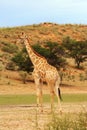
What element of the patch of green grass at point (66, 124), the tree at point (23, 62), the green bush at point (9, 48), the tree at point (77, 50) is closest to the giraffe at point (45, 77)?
the patch of green grass at point (66, 124)

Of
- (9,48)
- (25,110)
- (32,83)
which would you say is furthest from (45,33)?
(25,110)

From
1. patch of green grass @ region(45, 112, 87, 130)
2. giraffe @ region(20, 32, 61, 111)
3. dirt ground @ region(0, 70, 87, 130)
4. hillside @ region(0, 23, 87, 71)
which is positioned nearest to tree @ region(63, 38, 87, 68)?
dirt ground @ region(0, 70, 87, 130)

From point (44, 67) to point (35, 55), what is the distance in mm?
1164

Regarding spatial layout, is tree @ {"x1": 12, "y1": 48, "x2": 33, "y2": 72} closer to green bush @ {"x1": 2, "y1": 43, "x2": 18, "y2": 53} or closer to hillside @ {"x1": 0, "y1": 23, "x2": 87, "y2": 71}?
green bush @ {"x1": 2, "y1": 43, "x2": 18, "y2": 53}

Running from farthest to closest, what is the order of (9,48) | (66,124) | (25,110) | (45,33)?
(45,33) → (9,48) → (25,110) → (66,124)

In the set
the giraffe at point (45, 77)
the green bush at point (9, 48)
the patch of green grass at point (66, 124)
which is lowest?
the green bush at point (9, 48)

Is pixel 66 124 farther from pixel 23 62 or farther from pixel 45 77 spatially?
pixel 23 62

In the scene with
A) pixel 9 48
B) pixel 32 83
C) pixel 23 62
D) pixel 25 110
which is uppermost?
pixel 25 110

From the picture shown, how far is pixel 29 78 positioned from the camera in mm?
48375

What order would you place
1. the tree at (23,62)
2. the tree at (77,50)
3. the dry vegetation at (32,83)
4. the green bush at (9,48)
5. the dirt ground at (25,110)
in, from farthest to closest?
the green bush at (9,48) < the tree at (77,50) < the tree at (23,62) < the dry vegetation at (32,83) < the dirt ground at (25,110)

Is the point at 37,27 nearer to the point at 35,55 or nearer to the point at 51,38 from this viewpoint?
the point at 51,38

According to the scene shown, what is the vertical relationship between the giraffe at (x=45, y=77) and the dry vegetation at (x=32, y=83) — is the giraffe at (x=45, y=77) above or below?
above

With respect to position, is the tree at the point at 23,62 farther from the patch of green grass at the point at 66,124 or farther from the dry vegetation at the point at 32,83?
the patch of green grass at the point at 66,124

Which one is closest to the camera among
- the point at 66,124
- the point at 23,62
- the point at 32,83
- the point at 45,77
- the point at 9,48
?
the point at 66,124
